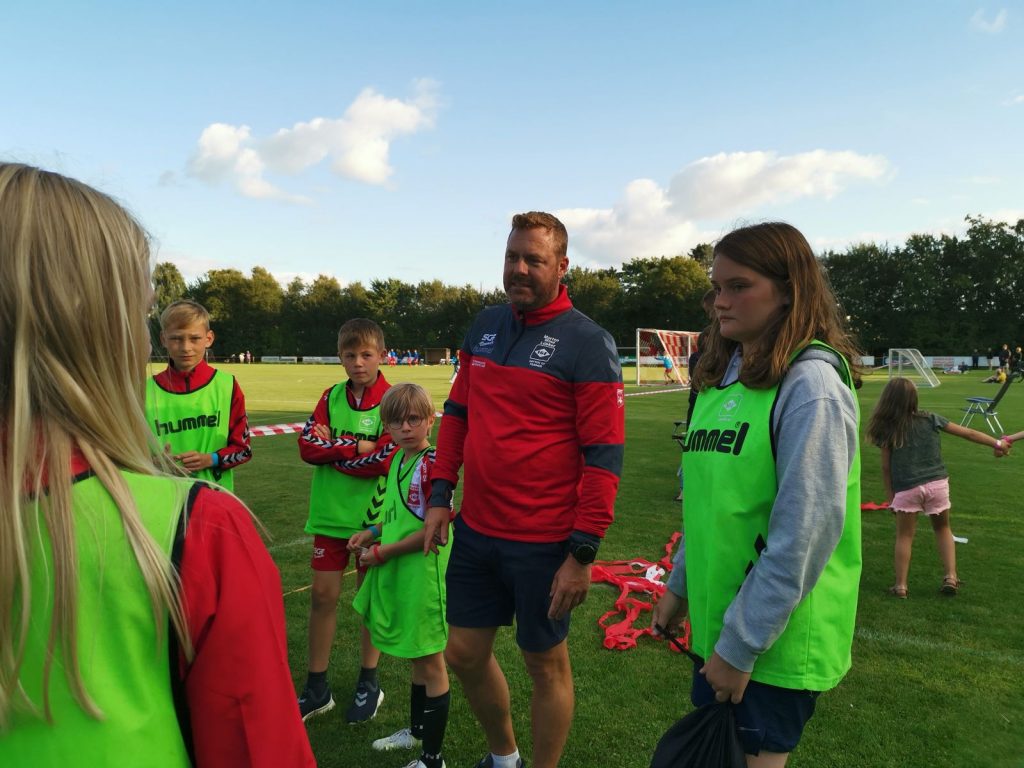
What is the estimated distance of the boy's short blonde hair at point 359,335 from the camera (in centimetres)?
392

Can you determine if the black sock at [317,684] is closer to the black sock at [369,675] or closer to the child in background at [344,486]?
the child in background at [344,486]

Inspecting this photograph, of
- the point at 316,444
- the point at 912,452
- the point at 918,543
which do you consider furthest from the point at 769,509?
the point at 918,543

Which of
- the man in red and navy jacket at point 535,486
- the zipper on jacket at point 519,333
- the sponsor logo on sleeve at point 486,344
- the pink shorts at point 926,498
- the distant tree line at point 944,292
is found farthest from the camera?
the distant tree line at point 944,292

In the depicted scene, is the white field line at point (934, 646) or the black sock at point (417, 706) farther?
the white field line at point (934, 646)

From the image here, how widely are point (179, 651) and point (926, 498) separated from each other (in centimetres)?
593

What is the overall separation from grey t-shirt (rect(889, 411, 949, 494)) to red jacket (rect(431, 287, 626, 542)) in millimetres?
3819

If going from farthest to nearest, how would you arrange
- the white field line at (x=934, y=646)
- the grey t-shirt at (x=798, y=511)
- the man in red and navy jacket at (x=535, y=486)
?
the white field line at (x=934, y=646) < the man in red and navy jacket at (x=535, y=486) < the grey t-shirt at (x=798, y=511)

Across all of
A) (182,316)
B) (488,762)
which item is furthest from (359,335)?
(488,762)

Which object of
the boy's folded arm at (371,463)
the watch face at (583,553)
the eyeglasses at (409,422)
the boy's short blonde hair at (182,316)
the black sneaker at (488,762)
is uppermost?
the boy's short blonde hair at (182,316)

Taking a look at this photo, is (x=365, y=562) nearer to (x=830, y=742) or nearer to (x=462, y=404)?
(x=462, y=404)

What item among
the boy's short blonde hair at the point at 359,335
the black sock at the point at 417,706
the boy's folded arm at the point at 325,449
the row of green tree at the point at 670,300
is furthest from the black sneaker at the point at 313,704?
the row of green tree at the point at 670,300

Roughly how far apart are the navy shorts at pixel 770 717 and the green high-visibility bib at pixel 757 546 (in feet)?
0.20

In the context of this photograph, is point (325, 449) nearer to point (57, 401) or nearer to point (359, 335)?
point (359, 335)

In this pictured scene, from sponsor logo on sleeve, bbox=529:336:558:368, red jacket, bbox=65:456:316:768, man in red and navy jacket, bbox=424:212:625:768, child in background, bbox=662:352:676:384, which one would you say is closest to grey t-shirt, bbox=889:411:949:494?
man in red and navy jacket, bbox=424:212:625:768
